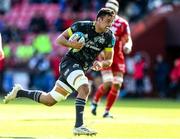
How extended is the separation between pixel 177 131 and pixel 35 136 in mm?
3006

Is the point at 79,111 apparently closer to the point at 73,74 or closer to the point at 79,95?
the point at 79,95

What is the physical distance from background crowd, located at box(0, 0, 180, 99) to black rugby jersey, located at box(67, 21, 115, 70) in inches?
704

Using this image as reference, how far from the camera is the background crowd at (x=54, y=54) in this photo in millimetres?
33125

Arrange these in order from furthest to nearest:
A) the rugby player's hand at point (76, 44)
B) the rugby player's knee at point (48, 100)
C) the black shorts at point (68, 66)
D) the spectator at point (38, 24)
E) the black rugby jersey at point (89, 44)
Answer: the spectator at point (38, 24), the rugby player's knee at point (48, 100), the black rugby jersey at point (89, 44), the black shorts at point (68, 66), the rugby player's hand at point (76, 44)

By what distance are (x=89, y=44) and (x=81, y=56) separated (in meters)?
0.27

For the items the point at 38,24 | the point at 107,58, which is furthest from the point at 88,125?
the point at 38,24

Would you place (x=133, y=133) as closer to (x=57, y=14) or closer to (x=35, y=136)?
(x=35, y=136)

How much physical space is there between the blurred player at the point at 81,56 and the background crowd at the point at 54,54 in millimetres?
17656

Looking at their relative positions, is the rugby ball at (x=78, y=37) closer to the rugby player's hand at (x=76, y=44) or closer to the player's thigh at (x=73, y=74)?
Answer: the rugby player's hand at (x=76, y=44)

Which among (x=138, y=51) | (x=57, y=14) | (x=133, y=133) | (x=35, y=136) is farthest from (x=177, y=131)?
(x=57, y=14)

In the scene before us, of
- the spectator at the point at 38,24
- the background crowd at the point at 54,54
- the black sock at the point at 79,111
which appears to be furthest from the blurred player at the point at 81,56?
the spectator at the point at 38,24

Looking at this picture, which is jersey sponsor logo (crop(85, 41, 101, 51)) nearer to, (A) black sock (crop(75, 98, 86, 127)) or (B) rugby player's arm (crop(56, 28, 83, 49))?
(B) rugby player's arm (crop(56, 28, 83, 49))

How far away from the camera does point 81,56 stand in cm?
1366

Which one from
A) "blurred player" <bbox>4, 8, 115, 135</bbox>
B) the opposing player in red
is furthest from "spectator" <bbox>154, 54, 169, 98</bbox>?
"blurred player" <bbox>4, 8, 115, 135</bbox>
